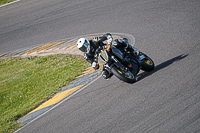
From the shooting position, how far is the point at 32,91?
11195 millimetres

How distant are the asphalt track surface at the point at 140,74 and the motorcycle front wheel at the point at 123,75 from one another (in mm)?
216

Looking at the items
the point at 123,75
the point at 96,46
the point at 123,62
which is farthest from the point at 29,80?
the point at 123,75

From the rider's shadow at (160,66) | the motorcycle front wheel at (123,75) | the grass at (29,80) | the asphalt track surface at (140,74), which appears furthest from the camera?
the grass at (29,80)

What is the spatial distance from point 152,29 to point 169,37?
142 centimetres

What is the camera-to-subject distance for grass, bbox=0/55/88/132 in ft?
32.6

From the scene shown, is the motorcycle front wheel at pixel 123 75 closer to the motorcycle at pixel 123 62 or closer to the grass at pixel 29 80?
the motorcycle at pixel 123 62

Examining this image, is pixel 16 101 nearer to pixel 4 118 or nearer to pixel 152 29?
pixel 4 118

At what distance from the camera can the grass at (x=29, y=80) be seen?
995 cm

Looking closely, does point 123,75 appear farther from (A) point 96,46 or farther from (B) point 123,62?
(A) point 96,46

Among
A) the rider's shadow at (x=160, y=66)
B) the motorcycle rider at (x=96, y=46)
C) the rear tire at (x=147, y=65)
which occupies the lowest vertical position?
the rider's shadow at (x=160, y=66)

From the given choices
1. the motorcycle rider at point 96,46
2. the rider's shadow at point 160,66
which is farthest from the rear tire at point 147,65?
the motorcycle rider at point 96,46

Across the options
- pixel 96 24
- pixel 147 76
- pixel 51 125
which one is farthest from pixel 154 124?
pixel 96 24

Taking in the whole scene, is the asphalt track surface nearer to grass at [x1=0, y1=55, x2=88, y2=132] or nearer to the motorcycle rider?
the motorcycle rider

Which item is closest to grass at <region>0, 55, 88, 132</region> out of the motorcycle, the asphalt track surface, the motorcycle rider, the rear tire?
the asphalt track surface
